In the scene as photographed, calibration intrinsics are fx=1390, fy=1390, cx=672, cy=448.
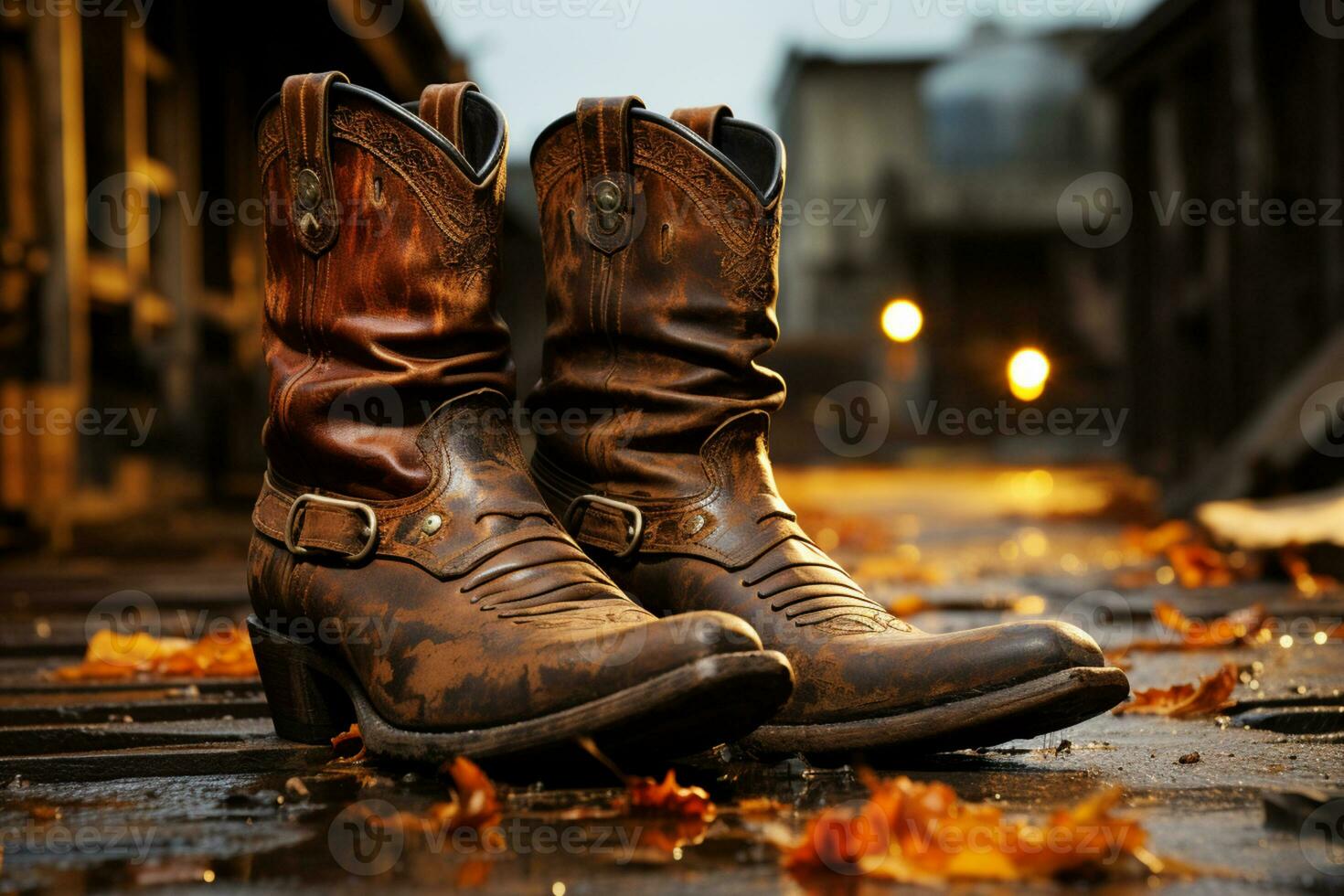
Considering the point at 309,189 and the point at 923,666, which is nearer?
the point at 923,666

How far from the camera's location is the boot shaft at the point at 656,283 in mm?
1556

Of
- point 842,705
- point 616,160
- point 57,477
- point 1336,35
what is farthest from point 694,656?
point 1336,35

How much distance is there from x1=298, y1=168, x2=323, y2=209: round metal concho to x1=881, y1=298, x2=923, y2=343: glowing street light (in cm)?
2040

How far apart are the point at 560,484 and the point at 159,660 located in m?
0.98

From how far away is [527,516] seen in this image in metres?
1.42

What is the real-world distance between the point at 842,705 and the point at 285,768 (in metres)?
0.57

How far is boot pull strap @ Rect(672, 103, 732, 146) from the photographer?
1.67 meters
